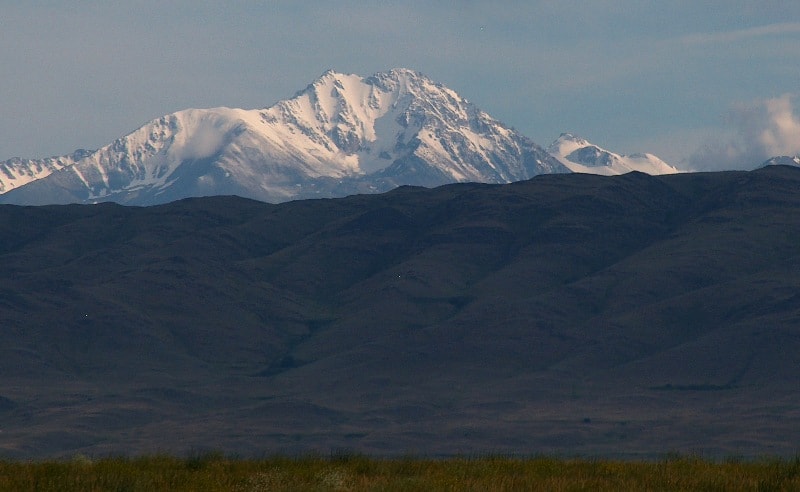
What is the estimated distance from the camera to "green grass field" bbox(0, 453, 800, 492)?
20453 mm

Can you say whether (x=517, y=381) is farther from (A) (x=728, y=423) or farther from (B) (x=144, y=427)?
(B) (x=144, y=427)

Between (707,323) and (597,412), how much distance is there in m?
43.0

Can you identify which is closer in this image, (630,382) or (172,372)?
(630,382)

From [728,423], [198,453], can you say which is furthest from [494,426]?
[198,453]

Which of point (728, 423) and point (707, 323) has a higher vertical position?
point (707, 323)

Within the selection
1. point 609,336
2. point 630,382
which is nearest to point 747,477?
point 630,382

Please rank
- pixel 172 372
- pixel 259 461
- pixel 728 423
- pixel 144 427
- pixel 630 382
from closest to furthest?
pixel 259 461 → pixel 728 423 → pixel 144 427 → pixel 630 382 → pixel 172 372

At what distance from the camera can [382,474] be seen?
22859 mm

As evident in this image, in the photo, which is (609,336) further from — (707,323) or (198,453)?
(198,453)

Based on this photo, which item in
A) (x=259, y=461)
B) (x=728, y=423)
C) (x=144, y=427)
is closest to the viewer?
(x=259, y=461)

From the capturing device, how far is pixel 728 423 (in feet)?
495

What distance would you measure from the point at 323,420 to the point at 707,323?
64169 millimetres

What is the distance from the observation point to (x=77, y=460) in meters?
22.6

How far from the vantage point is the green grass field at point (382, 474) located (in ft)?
67.1
